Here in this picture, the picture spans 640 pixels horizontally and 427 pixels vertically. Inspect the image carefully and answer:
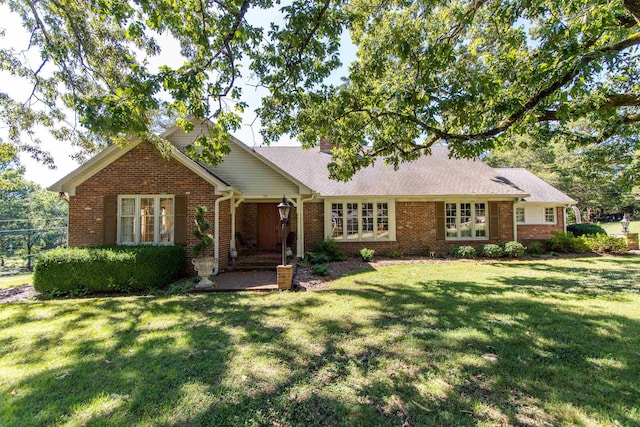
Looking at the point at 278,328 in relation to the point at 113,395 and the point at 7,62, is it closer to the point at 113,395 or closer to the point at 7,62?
the point at 113,395

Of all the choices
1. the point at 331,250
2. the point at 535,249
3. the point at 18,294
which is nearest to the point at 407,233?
the point at 331,250

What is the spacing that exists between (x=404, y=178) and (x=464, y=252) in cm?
455

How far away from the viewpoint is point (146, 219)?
979 centimetres

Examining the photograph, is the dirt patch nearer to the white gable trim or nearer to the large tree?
the white gable trim

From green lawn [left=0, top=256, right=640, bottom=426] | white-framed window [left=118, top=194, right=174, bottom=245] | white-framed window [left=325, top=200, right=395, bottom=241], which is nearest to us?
green lawn [left=0, top=256, right=640, bottom=426]

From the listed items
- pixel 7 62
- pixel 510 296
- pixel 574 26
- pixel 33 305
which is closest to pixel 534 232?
pixel 510 296

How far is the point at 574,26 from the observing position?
4.77 m

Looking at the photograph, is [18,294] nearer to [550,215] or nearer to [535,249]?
[535,249]

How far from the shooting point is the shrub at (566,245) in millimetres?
14344

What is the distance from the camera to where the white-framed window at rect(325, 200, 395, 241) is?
13.9 meters

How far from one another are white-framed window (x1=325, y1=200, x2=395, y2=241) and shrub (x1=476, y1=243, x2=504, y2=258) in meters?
4.05

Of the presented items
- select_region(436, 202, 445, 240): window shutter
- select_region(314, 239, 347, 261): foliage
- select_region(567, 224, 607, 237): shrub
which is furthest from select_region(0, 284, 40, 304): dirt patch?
select_region(567, 224, 607, 237): shrub

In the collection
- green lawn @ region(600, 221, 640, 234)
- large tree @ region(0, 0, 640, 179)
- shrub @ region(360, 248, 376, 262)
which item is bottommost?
shrub @ region(360, 248, 376, 262)

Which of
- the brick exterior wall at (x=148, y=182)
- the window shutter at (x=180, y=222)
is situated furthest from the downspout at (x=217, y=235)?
the window shutter at (x=180, y=222)
